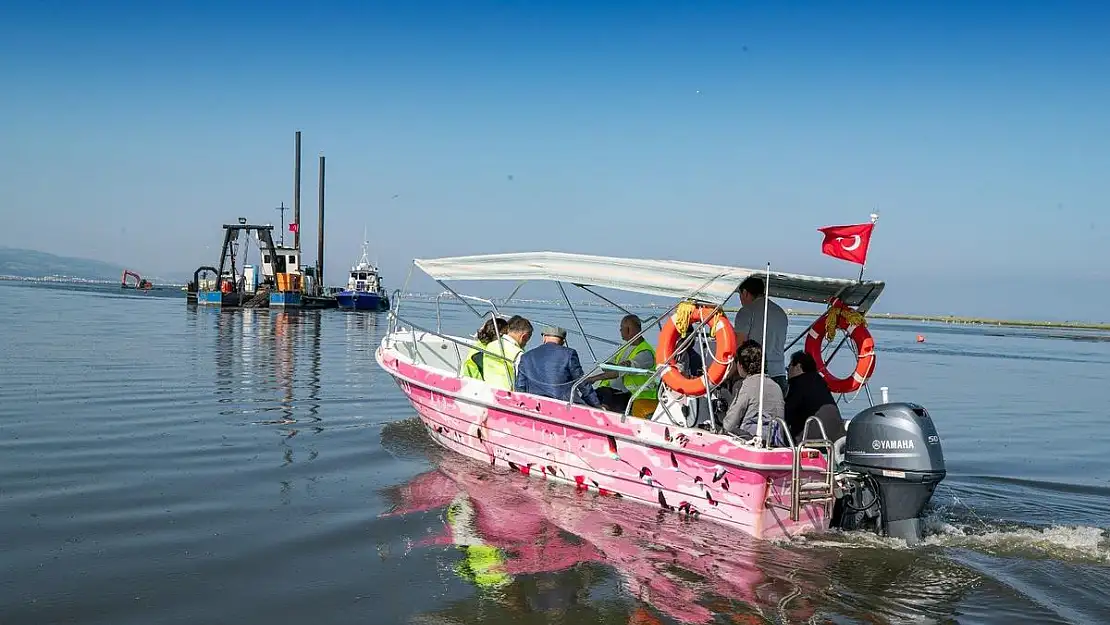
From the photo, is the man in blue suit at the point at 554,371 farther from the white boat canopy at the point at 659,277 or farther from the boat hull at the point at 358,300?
the boat hull at the point at 358,300

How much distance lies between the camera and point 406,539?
6.45 metres

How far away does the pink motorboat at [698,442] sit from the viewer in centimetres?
659

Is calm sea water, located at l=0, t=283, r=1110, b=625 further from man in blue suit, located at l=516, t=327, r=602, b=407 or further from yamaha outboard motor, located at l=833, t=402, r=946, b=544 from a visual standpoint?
man in blue suit, located at l=516, t=327, r=602, b=407

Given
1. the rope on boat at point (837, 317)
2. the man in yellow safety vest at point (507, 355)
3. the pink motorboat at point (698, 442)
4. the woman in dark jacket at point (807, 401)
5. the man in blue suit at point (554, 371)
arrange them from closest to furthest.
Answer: the pink motorboat at point (698, 442), the woman in dark jacket at point (807, 401), the rope on boat at point (837, 317), the man in blue suit at point (554, 371), the man in yellow safety vest at point (507, 355)

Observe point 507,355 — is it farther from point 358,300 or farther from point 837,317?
point 358,300

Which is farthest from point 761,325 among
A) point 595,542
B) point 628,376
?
point 595,542

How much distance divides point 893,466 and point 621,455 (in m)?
2.33

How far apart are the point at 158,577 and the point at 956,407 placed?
1437cm

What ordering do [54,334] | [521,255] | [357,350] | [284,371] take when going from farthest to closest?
1. [357,350]
2. [54,334]
3. [284,371]
4. [521,255]

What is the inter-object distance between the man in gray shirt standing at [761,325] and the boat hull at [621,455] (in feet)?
4.50

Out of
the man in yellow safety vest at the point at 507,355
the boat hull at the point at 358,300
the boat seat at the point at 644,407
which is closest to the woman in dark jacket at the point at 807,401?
the boat seat at the point at 644,407

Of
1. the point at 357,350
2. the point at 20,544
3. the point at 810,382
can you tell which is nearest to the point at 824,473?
the point at 810,382

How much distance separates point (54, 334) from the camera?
21.7 metres

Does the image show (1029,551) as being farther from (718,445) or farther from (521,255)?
(521,255)
